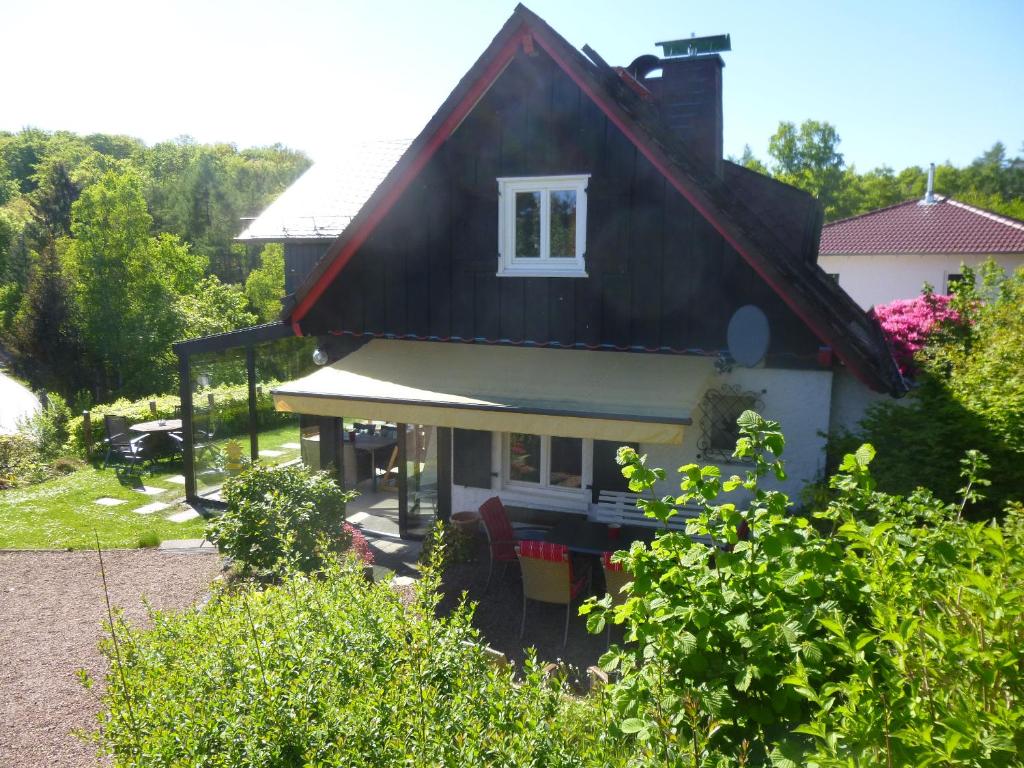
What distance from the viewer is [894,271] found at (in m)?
37.8

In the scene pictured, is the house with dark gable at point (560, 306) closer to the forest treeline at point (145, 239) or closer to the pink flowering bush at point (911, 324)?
the pink flowering bush at point (911, 324)

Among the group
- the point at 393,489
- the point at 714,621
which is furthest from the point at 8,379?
the point at 714,621

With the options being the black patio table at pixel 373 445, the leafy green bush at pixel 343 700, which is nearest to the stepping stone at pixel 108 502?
the black patio table at pixel 373 445

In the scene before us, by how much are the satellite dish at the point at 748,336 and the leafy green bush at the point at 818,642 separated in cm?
602

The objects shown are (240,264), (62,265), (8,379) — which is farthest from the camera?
(240,264)

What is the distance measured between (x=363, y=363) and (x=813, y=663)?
998 cm

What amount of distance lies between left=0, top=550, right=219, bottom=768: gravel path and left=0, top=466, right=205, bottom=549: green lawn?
75 cm

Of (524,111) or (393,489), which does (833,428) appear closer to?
(524,111)

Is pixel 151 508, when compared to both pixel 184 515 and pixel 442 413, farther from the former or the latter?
pixel 442 413

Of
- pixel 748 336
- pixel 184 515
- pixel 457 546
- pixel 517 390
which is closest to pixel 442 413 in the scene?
pixel 517 390

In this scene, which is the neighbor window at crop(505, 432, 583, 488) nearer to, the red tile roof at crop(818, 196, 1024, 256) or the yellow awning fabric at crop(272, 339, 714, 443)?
the yellow awning fabric at crop(272, 339, 714, 443)

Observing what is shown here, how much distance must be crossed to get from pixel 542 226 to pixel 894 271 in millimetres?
33095

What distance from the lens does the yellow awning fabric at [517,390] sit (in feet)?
30.4

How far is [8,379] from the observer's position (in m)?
43.2
